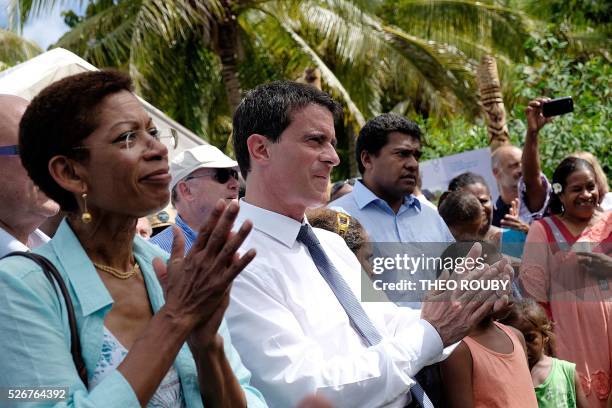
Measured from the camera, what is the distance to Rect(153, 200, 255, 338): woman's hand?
2047mm

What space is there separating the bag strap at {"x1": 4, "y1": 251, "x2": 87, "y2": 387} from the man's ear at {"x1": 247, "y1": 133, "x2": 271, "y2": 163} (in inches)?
53.3

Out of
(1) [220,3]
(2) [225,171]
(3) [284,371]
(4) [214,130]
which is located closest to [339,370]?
(3) [284,371]

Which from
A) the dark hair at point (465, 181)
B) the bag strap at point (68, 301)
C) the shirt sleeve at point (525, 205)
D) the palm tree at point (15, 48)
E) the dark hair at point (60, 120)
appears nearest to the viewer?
the bag strap at point (68, 301)

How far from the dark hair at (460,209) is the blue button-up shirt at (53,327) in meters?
3.85

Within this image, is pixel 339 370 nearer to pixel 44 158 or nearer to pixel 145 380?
pixel 145 380

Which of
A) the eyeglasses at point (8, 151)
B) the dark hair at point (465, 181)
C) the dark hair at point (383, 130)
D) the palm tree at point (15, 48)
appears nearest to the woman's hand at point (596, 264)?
the dark hair at point (383, 130)

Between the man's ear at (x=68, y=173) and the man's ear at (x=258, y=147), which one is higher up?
the man's ear at (x=68, y=173)

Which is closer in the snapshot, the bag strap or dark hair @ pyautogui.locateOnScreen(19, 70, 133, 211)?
the bag strap

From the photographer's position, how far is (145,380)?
204 cm

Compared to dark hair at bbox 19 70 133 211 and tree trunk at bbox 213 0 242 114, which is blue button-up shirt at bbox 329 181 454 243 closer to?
dark hair at bbox 19 70 133 211

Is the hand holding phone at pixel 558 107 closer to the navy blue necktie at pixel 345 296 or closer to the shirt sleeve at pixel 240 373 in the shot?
the navy blue necktie at pixel 345 296

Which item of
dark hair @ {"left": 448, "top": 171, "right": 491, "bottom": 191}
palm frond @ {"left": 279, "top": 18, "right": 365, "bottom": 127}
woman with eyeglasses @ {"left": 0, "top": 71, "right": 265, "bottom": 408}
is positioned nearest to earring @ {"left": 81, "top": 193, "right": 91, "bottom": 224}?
woman with eyeglasses @ {"left": 0, "top": 71, "right": 265, "bottom": 408}

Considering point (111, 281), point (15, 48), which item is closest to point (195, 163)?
point (111, 281)

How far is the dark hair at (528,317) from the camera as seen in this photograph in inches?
179
